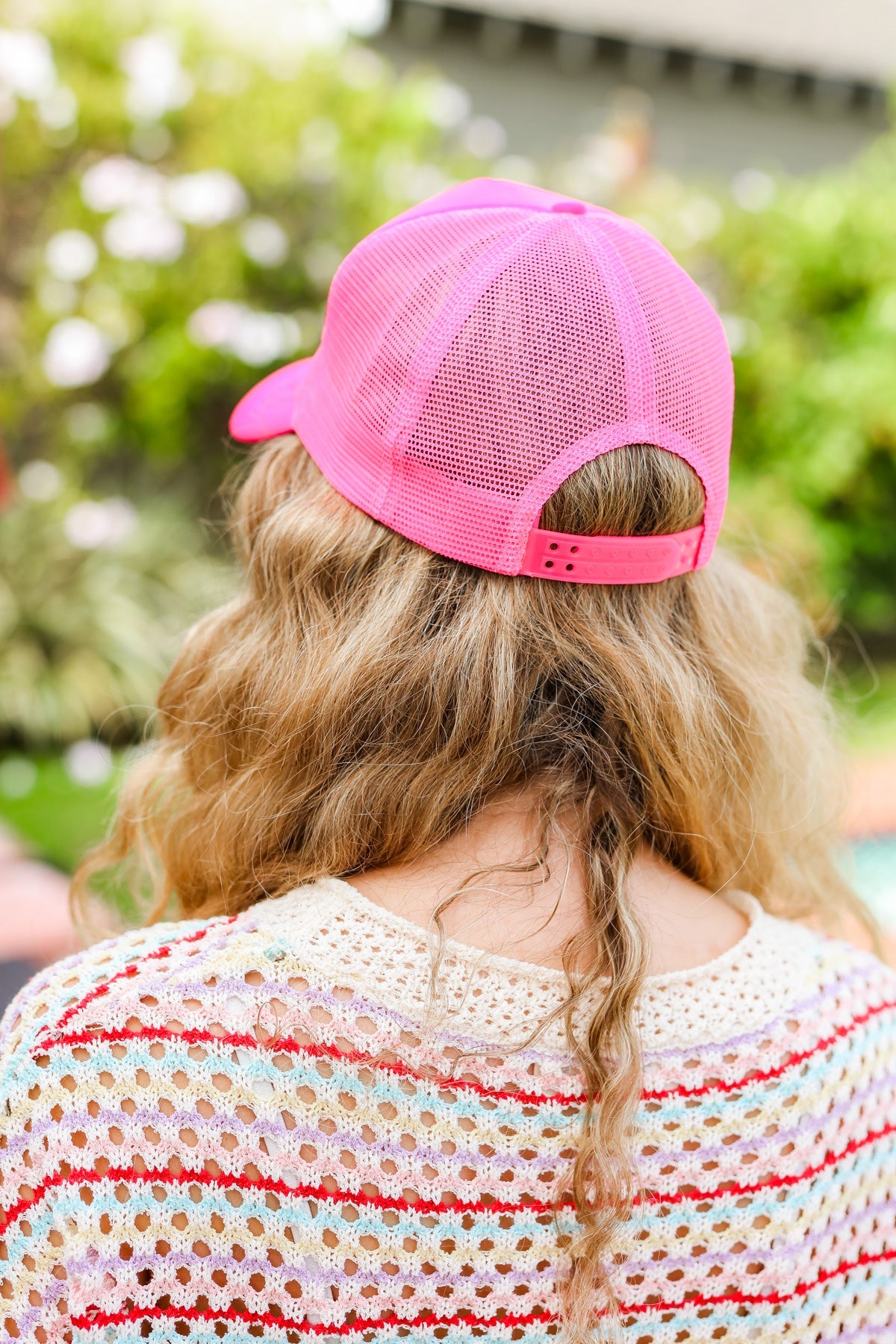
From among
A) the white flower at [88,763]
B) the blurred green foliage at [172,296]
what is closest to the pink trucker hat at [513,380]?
the white flower at [88,763]

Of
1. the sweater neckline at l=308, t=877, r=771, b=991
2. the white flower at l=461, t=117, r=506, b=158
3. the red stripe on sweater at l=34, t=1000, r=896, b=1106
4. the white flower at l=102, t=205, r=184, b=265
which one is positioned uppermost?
the white flower at l=461, t=117, r=506, b=158

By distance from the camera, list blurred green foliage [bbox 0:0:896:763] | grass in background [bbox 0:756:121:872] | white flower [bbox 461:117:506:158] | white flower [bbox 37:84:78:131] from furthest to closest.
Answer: white flower [bbox 461:117:506:158] < white flower [bbox 37:84:78:131] < blurred green foliage [bbox 0:0:896:763] < grass in background [bbox 0:756:121:872]

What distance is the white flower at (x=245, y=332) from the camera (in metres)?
6.36

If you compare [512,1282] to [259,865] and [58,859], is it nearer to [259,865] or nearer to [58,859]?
[259,865]

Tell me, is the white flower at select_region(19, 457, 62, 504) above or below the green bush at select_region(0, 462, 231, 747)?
above

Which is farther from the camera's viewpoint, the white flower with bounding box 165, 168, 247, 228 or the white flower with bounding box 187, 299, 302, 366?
the white flower with bounding box 187, 299, 302, 366

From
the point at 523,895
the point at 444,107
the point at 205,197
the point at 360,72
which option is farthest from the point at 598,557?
the point at 444,107

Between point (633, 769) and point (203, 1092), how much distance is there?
0.53 m

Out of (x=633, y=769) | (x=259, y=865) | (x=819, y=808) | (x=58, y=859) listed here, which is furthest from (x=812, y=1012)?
(x=58, y=859)

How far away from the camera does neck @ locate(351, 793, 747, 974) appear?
1099 mm

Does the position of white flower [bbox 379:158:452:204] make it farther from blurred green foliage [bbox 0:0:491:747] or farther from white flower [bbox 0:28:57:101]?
white flower [bbox 0:28:57:101]

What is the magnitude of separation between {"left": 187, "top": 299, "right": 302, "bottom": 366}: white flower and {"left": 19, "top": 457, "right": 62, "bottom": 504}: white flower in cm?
113

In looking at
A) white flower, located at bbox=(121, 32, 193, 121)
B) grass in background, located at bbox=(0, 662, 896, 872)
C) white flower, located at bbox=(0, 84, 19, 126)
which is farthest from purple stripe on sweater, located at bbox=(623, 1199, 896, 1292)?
white flower, located at bbox=(121, 32, 193, 121)

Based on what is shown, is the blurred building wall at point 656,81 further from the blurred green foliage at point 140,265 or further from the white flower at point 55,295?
the white flower at point 55,295
